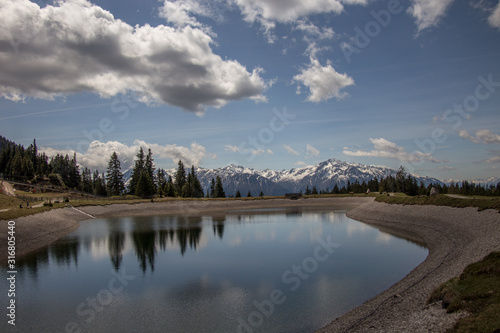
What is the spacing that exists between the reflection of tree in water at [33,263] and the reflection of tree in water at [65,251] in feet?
3.27

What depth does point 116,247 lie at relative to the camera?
148ft

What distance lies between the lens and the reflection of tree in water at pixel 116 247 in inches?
1441

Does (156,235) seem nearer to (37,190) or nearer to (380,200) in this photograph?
(380,200)

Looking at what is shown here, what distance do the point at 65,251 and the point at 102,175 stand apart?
124566 millimetres

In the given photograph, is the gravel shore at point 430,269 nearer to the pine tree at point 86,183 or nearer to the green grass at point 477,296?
Answer: the green grass at point 477,296

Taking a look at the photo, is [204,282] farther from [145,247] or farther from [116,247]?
[116,247]

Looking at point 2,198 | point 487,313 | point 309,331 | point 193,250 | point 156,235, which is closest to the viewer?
point 487,313

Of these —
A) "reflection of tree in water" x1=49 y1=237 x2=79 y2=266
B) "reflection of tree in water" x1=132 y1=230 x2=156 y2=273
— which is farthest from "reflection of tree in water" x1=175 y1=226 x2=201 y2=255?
"reflection of tree in water" x1=49 y1=237 x2=79 y2=266

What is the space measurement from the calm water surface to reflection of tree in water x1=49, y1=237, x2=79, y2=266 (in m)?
0.11

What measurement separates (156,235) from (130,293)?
110 feet

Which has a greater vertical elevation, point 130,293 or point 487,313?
point 487,313

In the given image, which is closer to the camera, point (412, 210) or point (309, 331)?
point (309, 331)

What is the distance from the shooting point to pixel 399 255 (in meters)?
35.4

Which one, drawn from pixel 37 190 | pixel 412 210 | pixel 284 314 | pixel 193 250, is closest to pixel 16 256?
pixel 193 250
